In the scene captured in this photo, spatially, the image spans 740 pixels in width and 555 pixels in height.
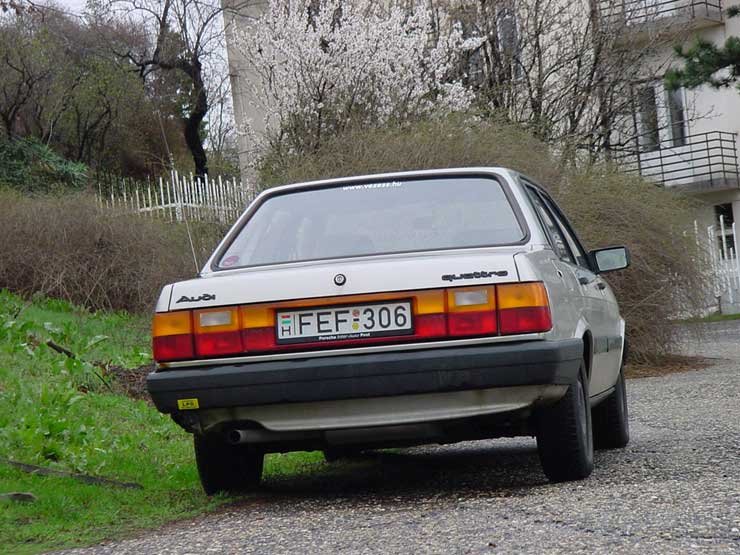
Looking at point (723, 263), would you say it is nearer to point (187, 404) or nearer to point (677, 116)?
point (677, 116)

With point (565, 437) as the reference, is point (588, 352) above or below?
above

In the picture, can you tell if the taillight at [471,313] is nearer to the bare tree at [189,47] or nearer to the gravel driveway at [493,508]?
the gravel driveway at [493,508]

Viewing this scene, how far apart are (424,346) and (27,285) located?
40.2 ft

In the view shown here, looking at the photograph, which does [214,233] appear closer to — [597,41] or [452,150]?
[452,150]

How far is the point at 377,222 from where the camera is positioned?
19.4 ft

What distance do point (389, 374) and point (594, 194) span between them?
876 centimetres

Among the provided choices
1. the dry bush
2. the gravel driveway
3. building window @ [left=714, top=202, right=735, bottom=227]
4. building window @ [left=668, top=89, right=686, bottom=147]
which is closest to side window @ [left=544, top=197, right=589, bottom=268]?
the gravel driveway

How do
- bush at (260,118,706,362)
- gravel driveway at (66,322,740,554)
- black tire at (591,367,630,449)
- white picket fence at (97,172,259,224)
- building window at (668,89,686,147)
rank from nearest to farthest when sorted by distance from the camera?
gravel driveway at (66,322,740,554)
black tire at (591,367,630,449)
bush at (260,118,706,362)
white picket fence at (97,172,259,224)
building window at (668,89,686,147)

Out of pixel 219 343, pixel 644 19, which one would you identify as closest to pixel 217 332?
pixel 219 343

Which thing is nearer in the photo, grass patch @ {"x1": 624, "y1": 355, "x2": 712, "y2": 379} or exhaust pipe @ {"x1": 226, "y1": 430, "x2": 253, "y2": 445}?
exhaust pipe @ {"x1": 226, "y1": 430, "x2": 253, "y2": 445}

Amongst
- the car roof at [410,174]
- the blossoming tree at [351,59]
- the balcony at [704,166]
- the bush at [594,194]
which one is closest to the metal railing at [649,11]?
the blossoming tree at [351,59]

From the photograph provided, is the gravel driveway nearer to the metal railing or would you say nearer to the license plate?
the license plate

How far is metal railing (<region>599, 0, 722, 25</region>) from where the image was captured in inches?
860

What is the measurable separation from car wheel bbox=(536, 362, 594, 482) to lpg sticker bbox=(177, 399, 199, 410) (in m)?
1.48
